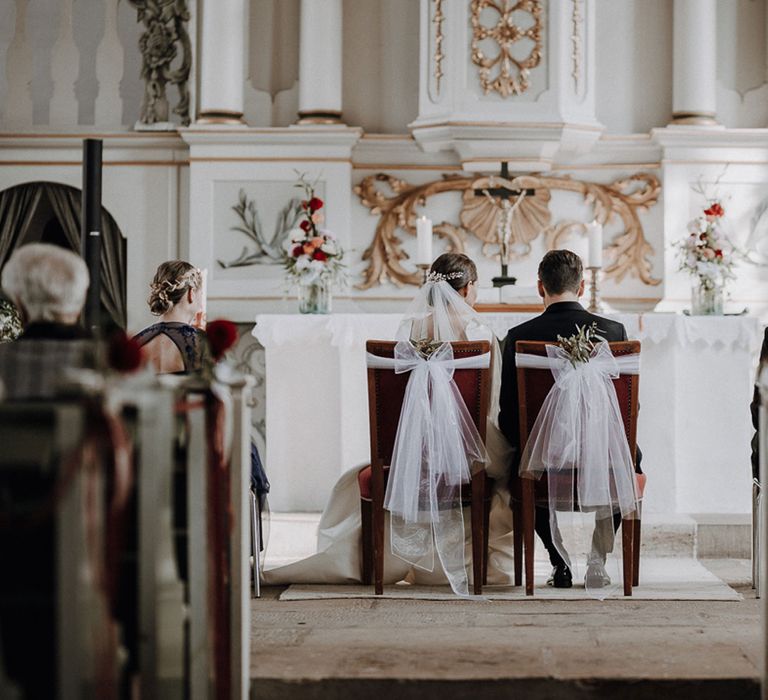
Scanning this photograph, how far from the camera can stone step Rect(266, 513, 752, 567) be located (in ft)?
19.1

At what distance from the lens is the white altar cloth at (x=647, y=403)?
6414mm

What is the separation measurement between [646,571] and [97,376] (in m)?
3.49

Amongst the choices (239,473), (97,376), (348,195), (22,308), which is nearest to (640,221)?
(348,195)

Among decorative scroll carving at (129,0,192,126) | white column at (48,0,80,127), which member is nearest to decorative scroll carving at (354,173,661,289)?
decorative scroll carving at (129,0,192,126)

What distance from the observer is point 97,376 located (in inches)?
102

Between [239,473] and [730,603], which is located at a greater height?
[239,473]

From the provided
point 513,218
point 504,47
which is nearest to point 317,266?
point 513,218

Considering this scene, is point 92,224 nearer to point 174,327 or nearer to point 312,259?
point 312,259

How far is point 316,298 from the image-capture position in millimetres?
7156

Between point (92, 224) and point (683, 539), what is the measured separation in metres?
3.56

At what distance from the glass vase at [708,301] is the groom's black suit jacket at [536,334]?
198 centimetres

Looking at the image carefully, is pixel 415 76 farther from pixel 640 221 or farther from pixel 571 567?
pixel 571 567

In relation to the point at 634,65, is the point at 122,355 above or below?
below

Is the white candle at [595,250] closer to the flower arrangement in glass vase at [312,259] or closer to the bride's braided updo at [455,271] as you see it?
the flower arrangement in glass vase at [312,259]
